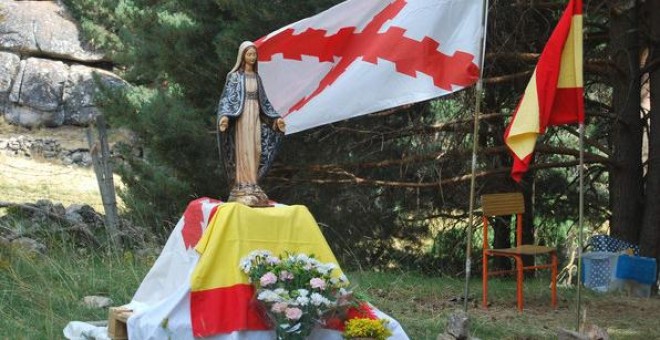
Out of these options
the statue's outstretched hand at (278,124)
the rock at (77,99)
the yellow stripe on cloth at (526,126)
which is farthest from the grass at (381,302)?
the rock at (77,99)

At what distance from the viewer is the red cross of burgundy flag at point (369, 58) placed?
6.48m

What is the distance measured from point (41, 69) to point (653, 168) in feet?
57.5

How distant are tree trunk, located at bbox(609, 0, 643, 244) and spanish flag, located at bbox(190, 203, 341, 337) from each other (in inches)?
217

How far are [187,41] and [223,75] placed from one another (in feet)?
1.89

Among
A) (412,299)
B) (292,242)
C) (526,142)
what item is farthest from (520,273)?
(292,242)

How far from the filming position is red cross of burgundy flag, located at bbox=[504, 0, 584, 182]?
5910mm

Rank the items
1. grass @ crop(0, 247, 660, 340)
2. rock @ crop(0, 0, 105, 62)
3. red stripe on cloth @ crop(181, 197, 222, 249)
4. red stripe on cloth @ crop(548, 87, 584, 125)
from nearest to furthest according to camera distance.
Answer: red stripe on cloth @ crop(181, 197, 222, 249)
red stripe on cloth @ crop(548, 87, 584, 125)
grass @ crop(0, 247, 660, 340)
rock @ crop(0, 0, 105, 62)

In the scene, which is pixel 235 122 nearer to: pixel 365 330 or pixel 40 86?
pixel 365 330

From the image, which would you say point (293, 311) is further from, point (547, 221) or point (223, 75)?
point (547, 221)

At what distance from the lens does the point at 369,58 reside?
6.93 m

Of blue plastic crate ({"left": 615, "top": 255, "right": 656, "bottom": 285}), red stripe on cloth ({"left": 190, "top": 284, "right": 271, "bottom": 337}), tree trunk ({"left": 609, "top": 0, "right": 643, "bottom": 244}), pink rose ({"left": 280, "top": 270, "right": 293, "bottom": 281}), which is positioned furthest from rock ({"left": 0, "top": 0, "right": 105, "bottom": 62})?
pink rose ({"left": 280, "top": 270, "right": 293, "bottom": 281})

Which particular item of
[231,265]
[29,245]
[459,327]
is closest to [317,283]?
[231,265]

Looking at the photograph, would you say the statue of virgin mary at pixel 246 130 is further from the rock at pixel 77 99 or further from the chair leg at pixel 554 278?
the rock at pixel 77 99

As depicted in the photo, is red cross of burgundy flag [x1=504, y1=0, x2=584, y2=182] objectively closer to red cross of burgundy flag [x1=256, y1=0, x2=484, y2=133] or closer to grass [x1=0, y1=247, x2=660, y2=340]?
red cross of burgundy flag [x1=256, y1=0, x2=484, y2=133]
